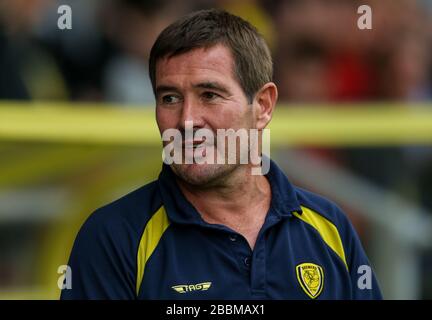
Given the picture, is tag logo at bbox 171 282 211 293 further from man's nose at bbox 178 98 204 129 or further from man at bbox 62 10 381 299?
man's nose at bbox 178 98 204 129

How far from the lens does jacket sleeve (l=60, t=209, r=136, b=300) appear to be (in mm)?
2422

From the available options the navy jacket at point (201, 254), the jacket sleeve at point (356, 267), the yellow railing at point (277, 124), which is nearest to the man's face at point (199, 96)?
the navy jacket at point (201, 254)

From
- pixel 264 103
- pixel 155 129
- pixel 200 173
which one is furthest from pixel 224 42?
pixel 155 129

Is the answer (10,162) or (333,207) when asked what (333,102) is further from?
(333,207)

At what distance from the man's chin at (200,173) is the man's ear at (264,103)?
0.58ft

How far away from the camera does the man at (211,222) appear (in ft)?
8.01

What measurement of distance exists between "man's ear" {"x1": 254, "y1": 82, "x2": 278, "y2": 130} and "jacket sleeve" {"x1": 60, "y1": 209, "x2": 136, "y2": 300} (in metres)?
0.45

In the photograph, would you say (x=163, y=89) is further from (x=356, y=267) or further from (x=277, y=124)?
(x=277, y=124)

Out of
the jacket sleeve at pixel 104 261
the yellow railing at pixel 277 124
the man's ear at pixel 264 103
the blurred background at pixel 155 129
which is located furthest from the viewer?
the blurred background at pixel 155 129

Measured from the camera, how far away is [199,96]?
247 cm

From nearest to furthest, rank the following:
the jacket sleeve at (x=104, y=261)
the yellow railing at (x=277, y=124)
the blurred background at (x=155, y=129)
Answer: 1. the jacket sleeve at (x=104, y=261)
2. the yellow railing at (x=277, y=124)
3. the blurred background at (x=155, y=129)

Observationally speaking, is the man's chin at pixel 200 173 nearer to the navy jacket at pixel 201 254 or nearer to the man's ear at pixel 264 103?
the navy jacket at pixel 201 254

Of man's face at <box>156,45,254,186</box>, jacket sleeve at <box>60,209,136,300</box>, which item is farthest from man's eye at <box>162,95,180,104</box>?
jacket sleeve at <box>60,209,136,300</box>
